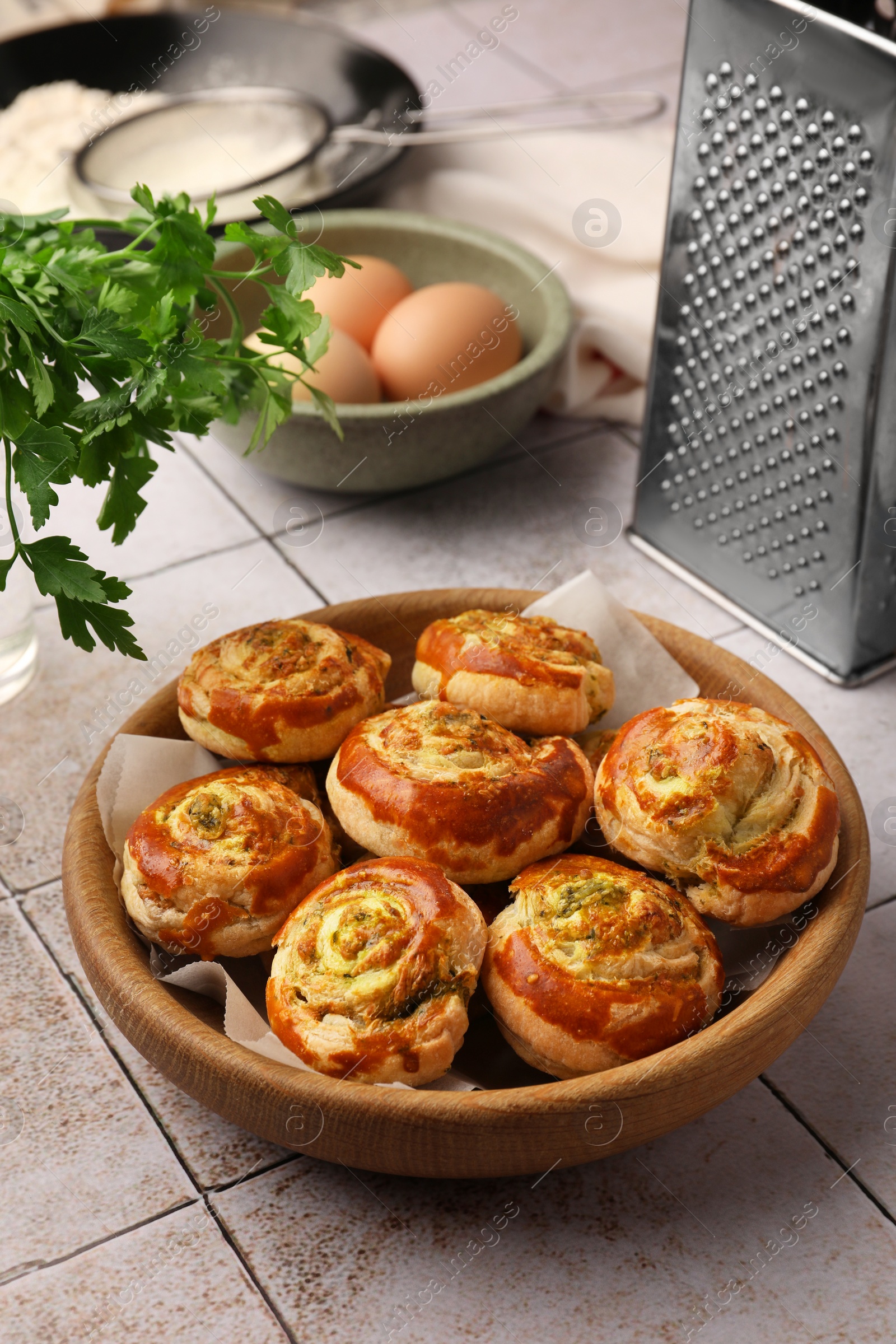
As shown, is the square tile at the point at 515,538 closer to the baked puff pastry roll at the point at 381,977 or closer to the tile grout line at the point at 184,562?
the tile grout line at the point at 184,562

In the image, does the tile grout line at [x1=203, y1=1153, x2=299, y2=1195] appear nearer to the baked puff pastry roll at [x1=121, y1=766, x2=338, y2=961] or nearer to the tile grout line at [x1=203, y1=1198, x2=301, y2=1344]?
the tile grout line at [x1=203, y1=1198, x2=301, y2=1344]

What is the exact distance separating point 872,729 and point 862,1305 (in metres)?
0.52

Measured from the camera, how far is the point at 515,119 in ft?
6.22

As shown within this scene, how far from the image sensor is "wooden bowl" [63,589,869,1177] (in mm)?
619

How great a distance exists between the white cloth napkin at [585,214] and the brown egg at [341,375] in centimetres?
26

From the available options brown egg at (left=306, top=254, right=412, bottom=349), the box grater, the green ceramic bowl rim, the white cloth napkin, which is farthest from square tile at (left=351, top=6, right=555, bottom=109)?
the box grater

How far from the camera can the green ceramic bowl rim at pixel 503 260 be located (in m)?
1.20

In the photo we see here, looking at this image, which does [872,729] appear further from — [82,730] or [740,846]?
[82,730]

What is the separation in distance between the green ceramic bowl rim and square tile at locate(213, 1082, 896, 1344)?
695 mm

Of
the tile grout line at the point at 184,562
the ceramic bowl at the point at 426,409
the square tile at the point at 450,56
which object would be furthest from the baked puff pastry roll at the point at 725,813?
the square tile at the point at 450,56

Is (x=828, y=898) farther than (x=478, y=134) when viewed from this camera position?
No

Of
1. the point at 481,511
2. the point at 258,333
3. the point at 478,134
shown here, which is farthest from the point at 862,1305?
the point at 478,134

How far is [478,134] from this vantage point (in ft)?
5.75

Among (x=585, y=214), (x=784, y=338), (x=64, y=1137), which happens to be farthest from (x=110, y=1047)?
(x=585, y=214)
